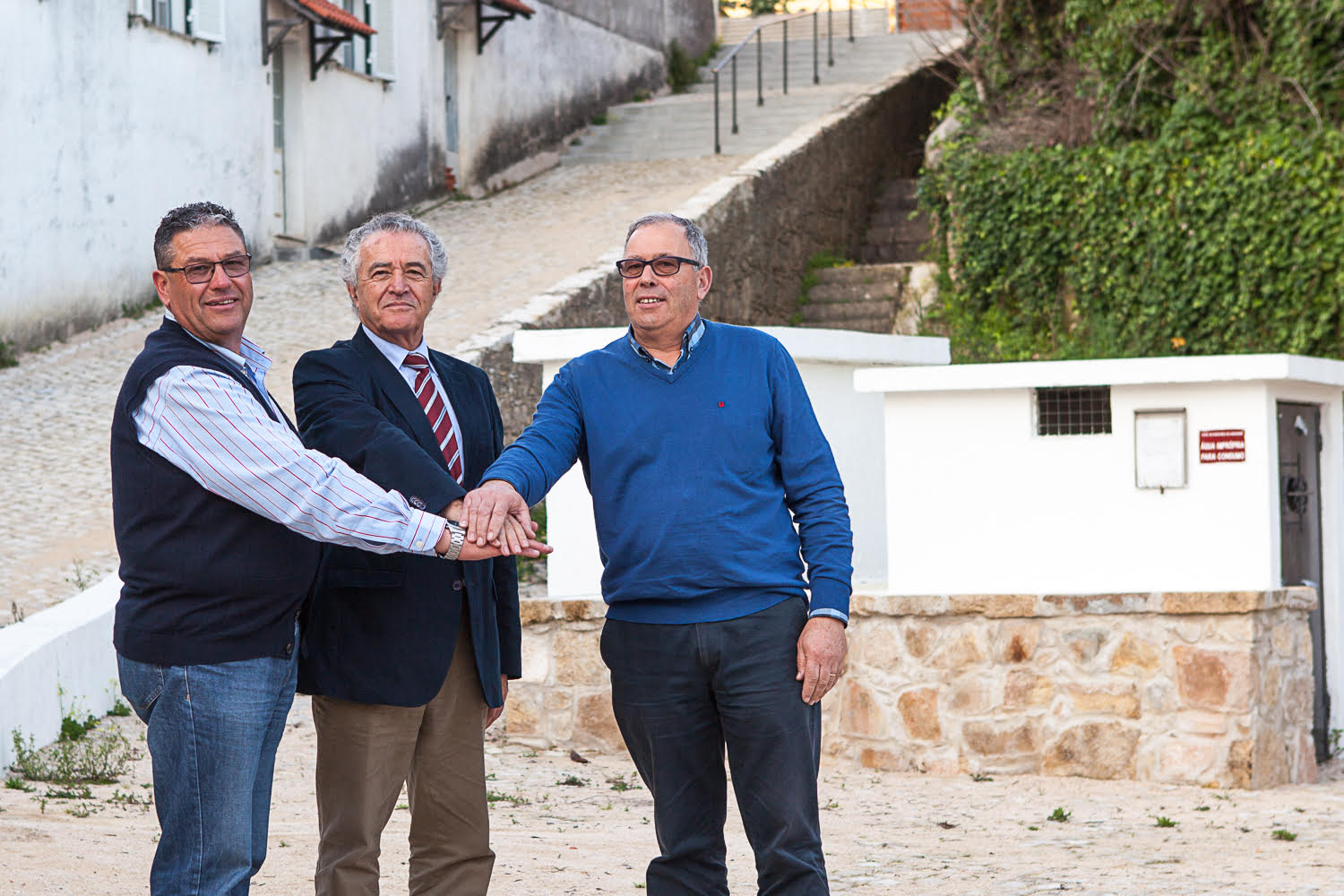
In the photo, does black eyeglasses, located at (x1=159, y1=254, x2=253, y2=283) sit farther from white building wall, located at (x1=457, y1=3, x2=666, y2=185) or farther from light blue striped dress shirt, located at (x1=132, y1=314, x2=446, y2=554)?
white building wall, located at (x1=457, y1=3, x2=666, y2=185)

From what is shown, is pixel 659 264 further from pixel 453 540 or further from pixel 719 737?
pixel 719 737

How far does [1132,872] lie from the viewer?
5.70 metres

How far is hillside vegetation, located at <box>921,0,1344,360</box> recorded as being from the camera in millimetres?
12344

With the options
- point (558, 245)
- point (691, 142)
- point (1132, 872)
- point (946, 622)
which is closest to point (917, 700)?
point (946, 622)

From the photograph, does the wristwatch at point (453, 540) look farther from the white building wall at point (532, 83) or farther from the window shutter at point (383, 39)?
the white building wall at point (532, 83)

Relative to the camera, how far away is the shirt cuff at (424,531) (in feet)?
10.7

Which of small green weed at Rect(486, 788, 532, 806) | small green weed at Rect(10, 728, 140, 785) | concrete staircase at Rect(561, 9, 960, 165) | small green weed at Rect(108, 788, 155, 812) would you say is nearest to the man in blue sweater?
small green weed at Rect(108, 788, 155, 812)

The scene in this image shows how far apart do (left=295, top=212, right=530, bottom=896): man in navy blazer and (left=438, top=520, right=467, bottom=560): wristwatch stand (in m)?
0.06

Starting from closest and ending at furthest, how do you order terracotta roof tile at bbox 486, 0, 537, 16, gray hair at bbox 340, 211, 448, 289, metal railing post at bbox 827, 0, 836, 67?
gray hair at bbox 340, 211, 448, 289 → terracotta roof tile at bbox 486, 0, 537, 16 → metal railing post at bbox 827, 0, 836, 67

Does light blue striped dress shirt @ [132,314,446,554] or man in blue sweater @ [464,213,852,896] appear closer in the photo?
light blue striped dress shirt @ [132,314,446,554]

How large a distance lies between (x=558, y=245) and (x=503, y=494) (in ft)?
42.8

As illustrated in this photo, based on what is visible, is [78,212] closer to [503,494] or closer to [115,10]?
[115,10]

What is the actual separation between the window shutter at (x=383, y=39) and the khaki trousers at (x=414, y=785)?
652 inches

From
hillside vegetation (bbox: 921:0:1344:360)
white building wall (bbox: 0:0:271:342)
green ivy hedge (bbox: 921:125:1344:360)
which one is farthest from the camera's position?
white building wall (bbox: 0:0:271:342)
